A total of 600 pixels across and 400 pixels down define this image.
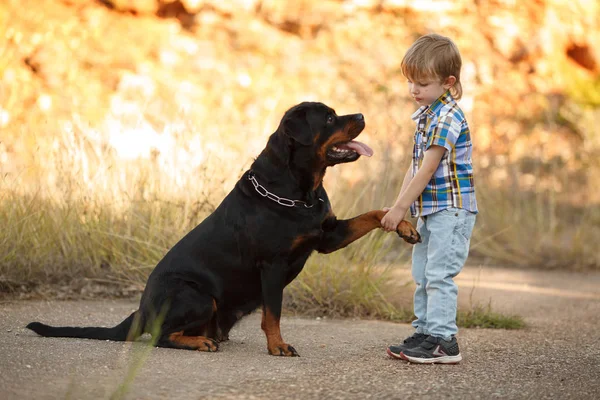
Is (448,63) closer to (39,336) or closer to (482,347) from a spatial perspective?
(482,347)

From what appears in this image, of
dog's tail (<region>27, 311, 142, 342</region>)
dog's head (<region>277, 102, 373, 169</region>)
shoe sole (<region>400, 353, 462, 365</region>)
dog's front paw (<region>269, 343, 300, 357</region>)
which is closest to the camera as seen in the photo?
shoe sole (<region>400, 353, 462, 365</region>)

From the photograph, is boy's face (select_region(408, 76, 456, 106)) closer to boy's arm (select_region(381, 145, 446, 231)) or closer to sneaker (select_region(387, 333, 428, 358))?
boy's arm (select_region(381, 145, 446, 231))

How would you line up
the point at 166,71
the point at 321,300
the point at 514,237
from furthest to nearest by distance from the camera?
the point at 166,71 → the point at 514,237 → the point at 321,300

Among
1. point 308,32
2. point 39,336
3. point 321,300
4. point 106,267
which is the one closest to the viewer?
point 39,336

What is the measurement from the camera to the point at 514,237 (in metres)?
8.78

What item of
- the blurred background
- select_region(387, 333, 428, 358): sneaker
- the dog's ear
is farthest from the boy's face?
the blurred background

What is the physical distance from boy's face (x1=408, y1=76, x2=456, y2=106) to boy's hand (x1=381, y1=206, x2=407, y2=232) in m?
0.59

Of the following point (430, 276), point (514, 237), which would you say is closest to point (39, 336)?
point (430, 276)

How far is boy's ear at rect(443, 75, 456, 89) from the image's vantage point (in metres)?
4.12

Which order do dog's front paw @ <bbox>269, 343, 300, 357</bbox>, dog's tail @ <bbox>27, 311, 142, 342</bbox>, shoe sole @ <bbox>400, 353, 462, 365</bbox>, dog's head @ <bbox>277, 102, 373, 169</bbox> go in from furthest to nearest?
dog's tail @ <bbox>27, 311, 142, 342</bbox> → dog's head @ <bbox>277, 102, 373, 169</bbox> → dog's front paw @ <bbox>269, 343, 300, 357</bbox> → shoe sole @ <bbox>400, 353, 462, 365</bbox>

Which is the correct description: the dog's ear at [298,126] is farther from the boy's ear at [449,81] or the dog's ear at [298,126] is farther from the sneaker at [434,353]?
the sneaker at [434,353]

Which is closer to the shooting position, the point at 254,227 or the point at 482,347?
the point at 254,227

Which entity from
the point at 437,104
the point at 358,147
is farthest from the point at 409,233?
the point at 437,104

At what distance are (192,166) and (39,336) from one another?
2.74m
